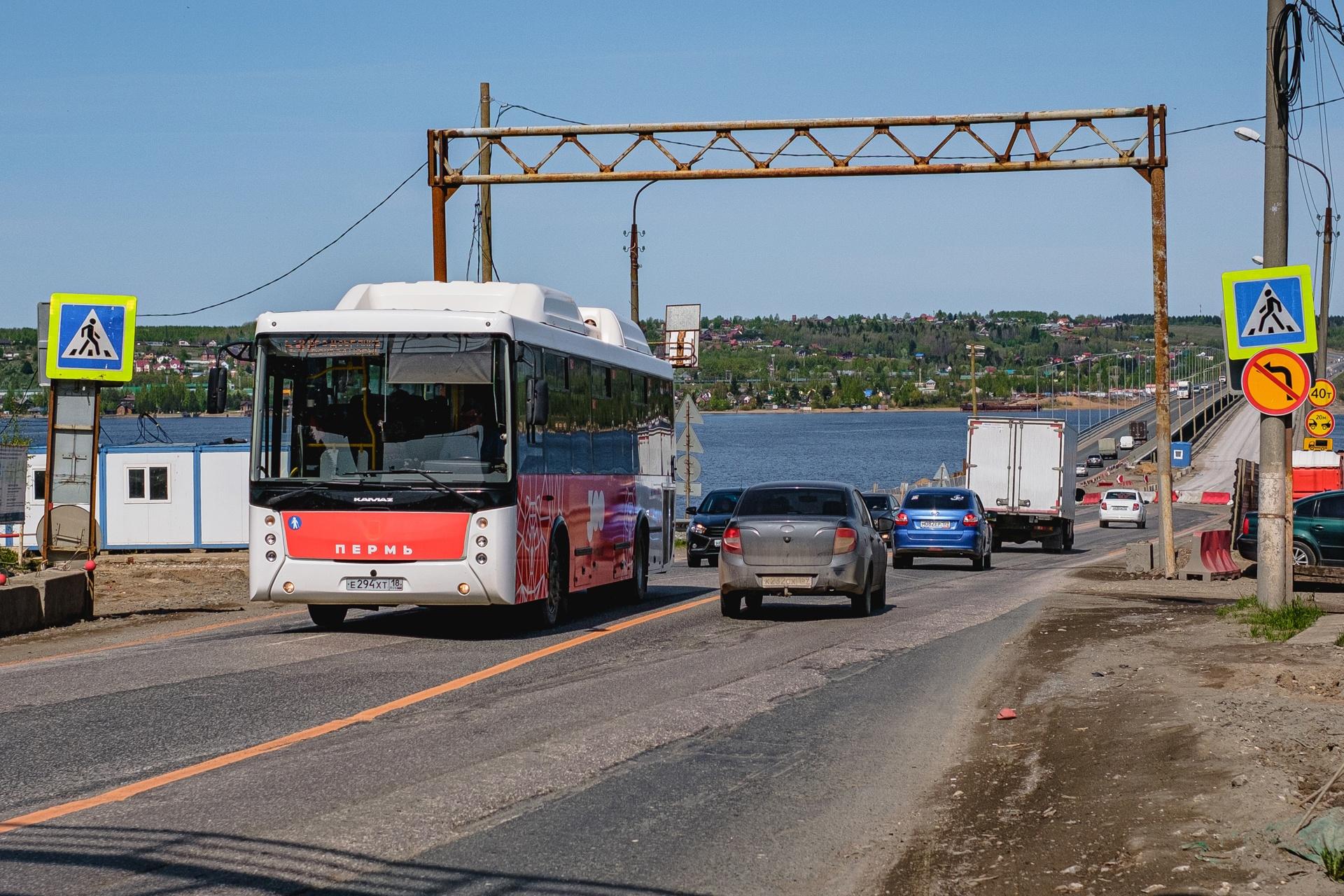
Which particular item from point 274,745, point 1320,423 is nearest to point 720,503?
point 1320,423

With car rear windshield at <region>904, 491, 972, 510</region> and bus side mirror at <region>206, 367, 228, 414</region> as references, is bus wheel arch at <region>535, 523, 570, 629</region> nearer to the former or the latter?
bus side mirror at <region>206, 367, 228, 414</region>

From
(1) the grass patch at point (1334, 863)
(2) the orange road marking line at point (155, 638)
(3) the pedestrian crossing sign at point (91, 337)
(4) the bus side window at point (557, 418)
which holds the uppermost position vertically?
(3) the pedestrian crossing sign at point (91, 337)

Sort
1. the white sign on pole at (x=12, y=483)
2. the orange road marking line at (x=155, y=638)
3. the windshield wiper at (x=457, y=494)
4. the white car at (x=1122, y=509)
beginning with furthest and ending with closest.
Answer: the white car at (x=1122, y=509) → the white sign on pole at (x=12, y=483) → the windshield wiper at (x=457, y=494) → the orange road marking line at (x=155, y=638)

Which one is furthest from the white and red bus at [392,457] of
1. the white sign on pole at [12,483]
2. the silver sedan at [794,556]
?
the white sign on pole at [12,483]

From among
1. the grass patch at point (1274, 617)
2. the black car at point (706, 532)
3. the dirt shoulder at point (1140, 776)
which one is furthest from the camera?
the black car at point (706, 532)

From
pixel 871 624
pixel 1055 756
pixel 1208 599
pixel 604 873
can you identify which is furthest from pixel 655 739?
pixel 1208 599

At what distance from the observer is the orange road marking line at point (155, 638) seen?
13.3 metres

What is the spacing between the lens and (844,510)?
1919 centimetres

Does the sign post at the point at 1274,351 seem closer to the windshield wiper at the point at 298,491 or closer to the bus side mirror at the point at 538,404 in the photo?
the bus side mirror at the point at 538,404

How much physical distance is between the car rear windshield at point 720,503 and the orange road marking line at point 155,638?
16100 millimetres

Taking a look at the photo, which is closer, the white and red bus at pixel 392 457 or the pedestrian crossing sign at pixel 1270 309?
the white and red bus at pixel 392 457

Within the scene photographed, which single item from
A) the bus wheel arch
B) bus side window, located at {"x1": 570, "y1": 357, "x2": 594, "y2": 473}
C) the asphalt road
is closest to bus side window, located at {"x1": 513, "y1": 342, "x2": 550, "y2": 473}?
the bus wheel arch

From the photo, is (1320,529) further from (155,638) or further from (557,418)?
(155,638)

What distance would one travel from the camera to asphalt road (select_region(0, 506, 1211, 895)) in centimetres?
647
